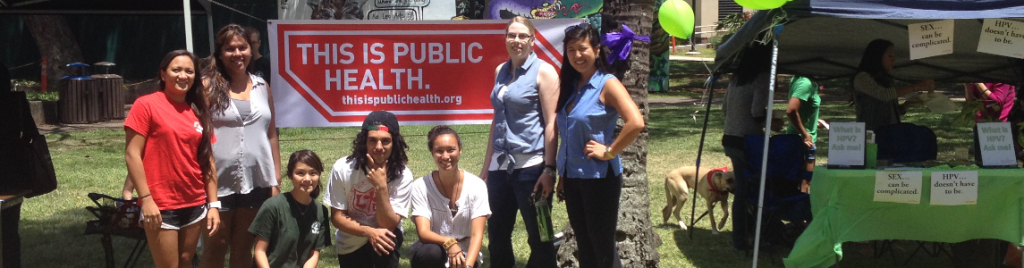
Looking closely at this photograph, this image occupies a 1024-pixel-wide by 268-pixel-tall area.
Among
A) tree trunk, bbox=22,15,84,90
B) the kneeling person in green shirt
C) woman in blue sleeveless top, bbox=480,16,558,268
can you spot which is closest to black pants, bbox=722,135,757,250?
woman in blue sleeveless top, bbox=480,16,558,268

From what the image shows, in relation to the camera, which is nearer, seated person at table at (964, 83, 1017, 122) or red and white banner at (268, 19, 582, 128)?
red and white banner at (268, 19, 582, 128)

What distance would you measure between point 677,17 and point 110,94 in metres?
11.7

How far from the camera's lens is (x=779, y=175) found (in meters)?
6.16

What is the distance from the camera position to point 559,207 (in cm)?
752

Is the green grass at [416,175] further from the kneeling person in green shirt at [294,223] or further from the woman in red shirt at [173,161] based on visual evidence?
the woman in red shirt at [173,161]

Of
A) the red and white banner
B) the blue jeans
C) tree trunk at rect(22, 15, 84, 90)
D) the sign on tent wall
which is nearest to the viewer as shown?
the blue jeans

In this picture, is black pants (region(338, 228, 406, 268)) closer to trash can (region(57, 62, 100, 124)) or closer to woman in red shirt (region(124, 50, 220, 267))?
woman in red shirt (region(124, 50, 220, 267))

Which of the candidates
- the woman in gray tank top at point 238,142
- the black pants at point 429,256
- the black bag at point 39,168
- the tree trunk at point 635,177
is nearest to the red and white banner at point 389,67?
the tree trunk at point 635,177

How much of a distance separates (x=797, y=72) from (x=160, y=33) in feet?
53.1

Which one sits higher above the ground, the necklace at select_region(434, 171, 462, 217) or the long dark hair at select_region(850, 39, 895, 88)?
the long dark hair at select_region(850, 39, 895, 88)

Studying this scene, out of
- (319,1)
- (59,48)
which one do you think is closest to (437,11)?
(319,1)

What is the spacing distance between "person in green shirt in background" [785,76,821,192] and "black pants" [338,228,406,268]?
3.32 m

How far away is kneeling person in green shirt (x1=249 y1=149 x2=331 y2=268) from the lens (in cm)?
410

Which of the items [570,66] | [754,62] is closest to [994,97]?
[754,62]
